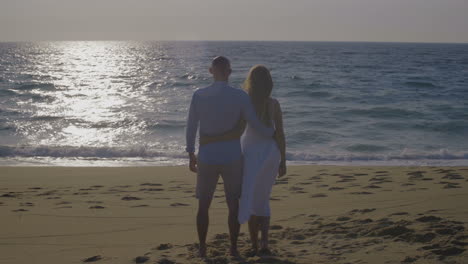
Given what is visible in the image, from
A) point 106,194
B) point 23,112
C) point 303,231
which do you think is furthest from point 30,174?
point 23,112

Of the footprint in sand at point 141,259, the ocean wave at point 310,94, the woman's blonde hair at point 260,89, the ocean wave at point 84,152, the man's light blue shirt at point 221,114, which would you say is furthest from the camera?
the ocean wave at point 310,94

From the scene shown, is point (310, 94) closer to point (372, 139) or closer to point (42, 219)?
point (372, 139)

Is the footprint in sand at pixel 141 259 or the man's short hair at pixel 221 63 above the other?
the man's short hair at pixel 221 63

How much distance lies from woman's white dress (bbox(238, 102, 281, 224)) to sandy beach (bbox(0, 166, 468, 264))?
46 cm

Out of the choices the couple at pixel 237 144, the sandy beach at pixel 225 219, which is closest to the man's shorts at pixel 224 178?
the couple at pixel 237 144

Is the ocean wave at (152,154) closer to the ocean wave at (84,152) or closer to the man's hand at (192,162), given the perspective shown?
the ocean wave at (84,152)

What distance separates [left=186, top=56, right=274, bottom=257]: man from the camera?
177 inches

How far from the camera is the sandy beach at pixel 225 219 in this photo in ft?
15.9

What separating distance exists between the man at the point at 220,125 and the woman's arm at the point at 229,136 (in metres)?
0.03

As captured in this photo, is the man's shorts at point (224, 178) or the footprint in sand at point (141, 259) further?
the footprint in sand at point (141, 259)

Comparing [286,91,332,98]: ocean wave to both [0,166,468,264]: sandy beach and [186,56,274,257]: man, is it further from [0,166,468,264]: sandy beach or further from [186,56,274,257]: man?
[186,56,274,257]: man

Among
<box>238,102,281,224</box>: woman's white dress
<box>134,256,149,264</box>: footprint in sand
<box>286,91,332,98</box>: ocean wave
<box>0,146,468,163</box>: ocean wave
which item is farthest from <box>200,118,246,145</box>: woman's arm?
<box>286,91,332,98</box>: ocean wave

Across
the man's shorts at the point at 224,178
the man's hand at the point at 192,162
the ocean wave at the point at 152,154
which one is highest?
the man's hand at the point at 192,162

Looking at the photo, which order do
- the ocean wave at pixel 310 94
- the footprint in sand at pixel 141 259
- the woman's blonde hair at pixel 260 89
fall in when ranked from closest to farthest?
the woman's blonde hair at pixel 260 89, the footprint in sand at pixel 141 259, the ocean wave at pixel 310 94
